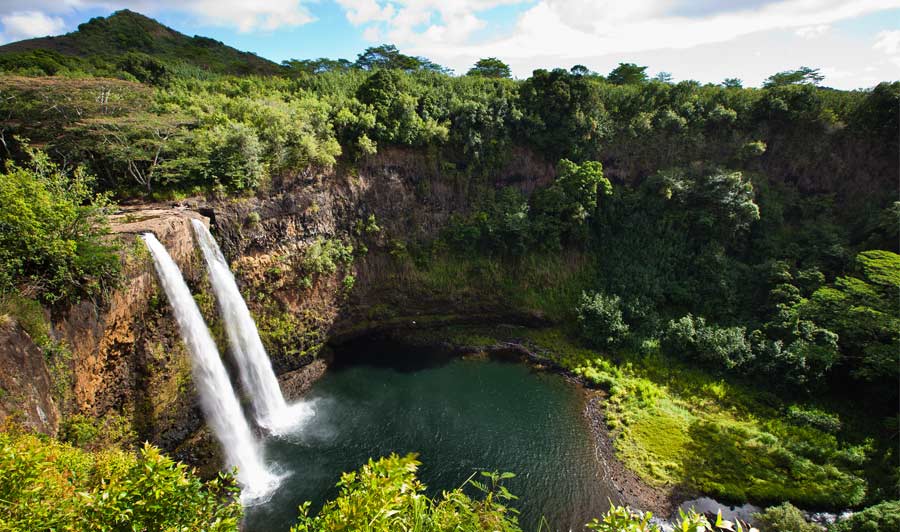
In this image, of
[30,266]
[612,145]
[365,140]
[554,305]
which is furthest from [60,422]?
[612,145]

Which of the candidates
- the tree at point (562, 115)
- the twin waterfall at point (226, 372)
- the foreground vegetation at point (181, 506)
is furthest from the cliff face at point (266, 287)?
the foreground vegetation at point (181, 506)

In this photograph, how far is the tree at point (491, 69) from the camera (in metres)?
39.2

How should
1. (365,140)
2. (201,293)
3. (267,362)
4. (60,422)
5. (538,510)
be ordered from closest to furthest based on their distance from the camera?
(60,422) → (538,510) → (201,293) → (267,362) → (365,140)

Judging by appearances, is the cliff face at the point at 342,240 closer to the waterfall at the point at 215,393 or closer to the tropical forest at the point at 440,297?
the tropical forest at the point at 440,297

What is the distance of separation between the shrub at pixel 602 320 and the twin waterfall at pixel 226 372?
16.8 meters

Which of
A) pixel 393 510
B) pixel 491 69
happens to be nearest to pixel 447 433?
pixel 393 510

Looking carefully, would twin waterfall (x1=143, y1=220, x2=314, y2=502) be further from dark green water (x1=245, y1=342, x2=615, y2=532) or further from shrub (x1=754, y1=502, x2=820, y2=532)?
shrub (x1=754, y1=502, x2=820, y2=532)

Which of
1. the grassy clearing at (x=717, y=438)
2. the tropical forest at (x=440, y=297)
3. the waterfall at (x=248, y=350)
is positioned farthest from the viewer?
the waterfall at (x=248, y=350)

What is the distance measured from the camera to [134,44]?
35438 millimetres

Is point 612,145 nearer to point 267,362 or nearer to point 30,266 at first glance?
point 267,362

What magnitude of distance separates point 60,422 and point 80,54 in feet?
108

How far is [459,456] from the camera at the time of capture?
1781 centimetres

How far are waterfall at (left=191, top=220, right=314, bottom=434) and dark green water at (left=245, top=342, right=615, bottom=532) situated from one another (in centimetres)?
129

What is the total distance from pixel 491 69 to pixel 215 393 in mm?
35896
